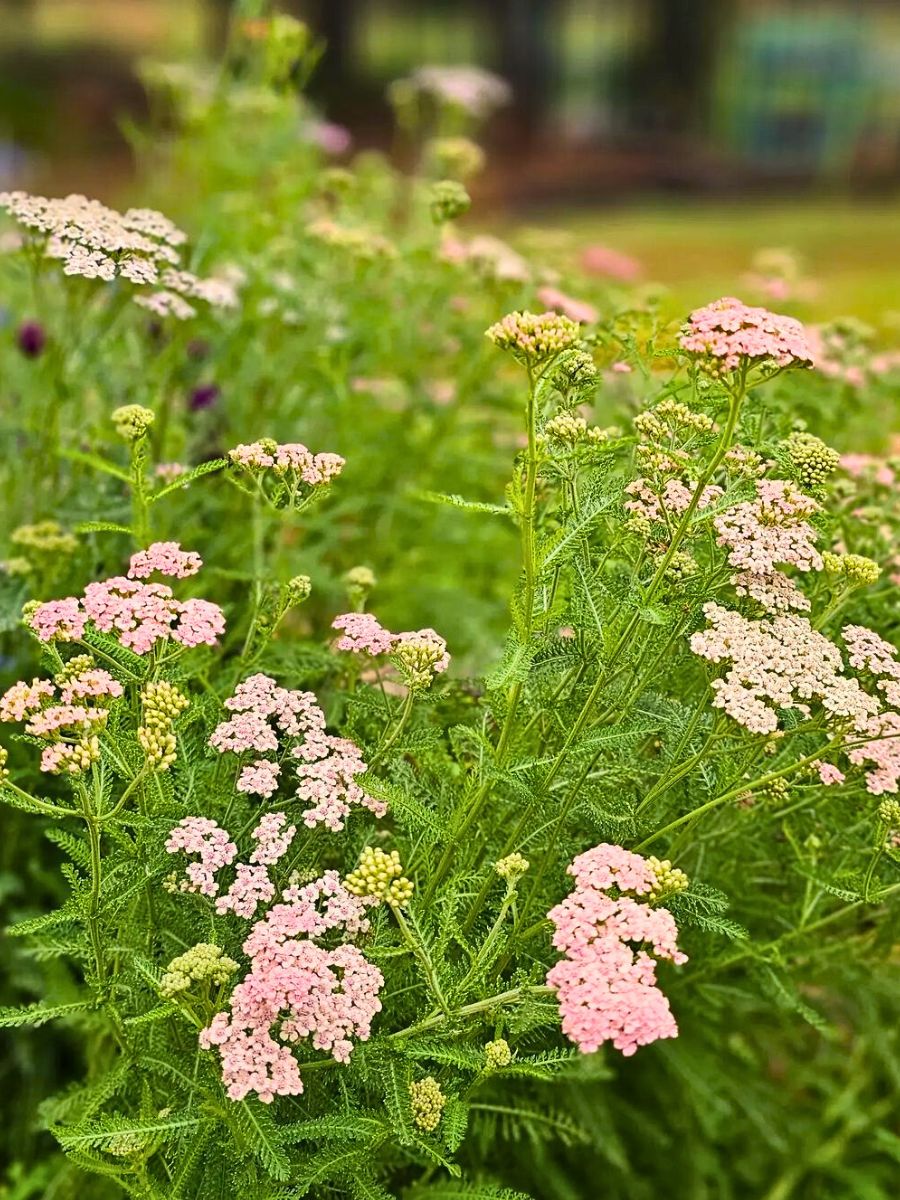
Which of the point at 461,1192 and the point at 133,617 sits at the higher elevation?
the point at 133,617

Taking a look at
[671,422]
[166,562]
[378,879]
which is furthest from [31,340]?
[378,879]

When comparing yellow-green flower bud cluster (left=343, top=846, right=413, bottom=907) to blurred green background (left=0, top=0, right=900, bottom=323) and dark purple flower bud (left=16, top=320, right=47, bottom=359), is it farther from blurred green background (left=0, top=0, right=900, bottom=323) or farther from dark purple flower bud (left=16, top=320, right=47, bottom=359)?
blurred green background (left=0, top=0, right=900, bottom=323)

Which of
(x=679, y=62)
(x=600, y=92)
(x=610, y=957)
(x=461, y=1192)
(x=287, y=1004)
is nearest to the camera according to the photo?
(x=610, y=957)

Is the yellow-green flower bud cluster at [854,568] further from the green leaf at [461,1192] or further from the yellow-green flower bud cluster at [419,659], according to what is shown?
the green leaf at [461,1192]

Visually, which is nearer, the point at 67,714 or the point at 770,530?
the point at 67,714

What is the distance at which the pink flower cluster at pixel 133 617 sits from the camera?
205 centimetres

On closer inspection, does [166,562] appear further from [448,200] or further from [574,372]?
[448,200]

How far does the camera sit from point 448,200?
327cm

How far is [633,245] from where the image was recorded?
1295 cm

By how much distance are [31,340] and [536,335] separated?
2185 mm

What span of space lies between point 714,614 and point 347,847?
75cm

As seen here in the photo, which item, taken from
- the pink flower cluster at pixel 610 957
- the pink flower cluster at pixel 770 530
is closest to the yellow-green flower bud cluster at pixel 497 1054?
the pink flower cluster at pixel 610 957

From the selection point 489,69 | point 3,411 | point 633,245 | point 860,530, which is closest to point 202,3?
point 489,69

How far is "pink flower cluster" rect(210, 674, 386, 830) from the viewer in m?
2.06
